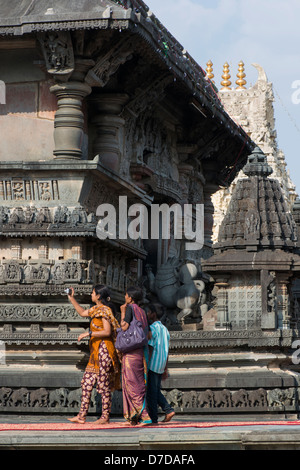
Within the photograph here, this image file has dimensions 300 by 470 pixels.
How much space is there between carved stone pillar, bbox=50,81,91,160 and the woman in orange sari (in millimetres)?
4658

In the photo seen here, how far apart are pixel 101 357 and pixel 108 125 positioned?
684 cm

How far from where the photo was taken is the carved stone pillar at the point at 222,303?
1941 cm

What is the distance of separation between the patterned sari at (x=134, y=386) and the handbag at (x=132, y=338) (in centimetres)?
11

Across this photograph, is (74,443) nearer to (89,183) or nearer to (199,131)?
(89,183)

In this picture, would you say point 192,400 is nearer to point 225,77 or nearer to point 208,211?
point 208,211

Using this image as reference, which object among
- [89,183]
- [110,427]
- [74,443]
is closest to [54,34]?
[89,183]

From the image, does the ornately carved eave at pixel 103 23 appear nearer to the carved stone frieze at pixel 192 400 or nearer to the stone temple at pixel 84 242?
the stone temple at pixel 84 242

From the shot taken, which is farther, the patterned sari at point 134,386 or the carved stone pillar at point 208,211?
the carved stone pillar at point 208,211

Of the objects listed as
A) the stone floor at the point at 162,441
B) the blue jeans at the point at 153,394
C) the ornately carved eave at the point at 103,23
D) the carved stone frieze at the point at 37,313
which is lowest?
the stone floor at the point at 162,441

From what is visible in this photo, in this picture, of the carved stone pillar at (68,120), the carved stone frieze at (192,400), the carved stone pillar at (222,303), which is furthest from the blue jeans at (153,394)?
the carved stone pillar at (68,120)

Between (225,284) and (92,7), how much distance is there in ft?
16.6

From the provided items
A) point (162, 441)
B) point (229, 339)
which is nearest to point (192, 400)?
point (229, 339)

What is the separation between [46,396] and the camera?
1870 cm

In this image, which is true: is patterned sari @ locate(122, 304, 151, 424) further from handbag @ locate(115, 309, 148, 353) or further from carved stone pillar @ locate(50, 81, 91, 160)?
carved stone pillar @ locate(50, 81, 91, 160)
